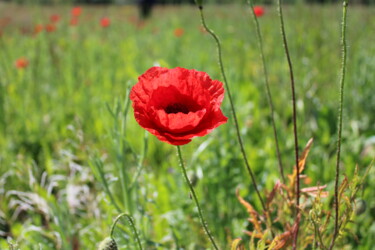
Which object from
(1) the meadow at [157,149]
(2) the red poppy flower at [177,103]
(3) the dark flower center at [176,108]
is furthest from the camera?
Result: (1) the meadow at [157,149]

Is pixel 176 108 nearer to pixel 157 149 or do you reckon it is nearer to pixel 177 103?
pixel 177 103

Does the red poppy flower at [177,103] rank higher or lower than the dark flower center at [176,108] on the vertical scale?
higher

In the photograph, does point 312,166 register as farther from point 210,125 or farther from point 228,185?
point 210,125

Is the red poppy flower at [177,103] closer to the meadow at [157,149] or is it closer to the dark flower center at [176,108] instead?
the dark flower center at [176,108]

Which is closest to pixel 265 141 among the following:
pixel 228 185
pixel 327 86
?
pixel 228 185

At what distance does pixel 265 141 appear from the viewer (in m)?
1.99

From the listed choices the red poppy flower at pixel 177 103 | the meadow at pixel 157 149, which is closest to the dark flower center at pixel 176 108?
the red poppy flower at pixel 177 103

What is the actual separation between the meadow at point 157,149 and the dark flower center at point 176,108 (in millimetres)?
299

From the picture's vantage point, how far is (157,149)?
6.85 feet

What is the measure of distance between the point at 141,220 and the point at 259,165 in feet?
2.70

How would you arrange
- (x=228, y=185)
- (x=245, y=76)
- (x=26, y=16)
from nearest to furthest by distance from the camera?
(x=228, y=185) → (x=245, y=76) → (x=26, y=16)

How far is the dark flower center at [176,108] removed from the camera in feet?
2.33

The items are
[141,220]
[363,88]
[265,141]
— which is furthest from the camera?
[363,88]

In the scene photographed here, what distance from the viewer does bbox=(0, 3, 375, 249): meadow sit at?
1144mm
